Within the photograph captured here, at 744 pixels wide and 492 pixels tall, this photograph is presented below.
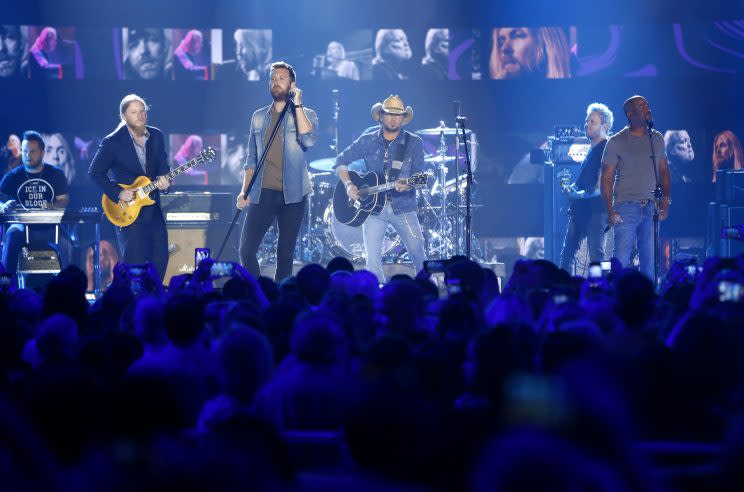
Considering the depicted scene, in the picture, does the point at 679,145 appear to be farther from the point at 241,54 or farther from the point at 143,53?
the point at 143,53

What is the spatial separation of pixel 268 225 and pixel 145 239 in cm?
124

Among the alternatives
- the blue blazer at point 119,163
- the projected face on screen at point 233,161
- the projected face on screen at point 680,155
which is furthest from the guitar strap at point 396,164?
the projected face on screen at point 680,155

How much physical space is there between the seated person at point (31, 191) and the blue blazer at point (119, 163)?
7.57ft

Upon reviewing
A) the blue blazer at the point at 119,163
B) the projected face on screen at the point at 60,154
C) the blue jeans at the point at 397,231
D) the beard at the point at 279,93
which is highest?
the beard at the point at 279,93

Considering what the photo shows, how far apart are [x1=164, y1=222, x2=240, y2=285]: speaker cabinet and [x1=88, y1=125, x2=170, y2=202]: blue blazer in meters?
2.87

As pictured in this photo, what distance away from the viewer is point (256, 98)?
Result: 15734 mm

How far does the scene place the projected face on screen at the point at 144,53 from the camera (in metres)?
15.3

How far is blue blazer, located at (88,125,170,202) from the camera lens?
10.2 m

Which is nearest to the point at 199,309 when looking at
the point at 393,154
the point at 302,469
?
the point at 302,469

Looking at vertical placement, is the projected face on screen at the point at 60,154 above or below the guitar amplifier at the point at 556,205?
above

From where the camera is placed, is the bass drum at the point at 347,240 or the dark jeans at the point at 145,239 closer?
the dark jeans at the point at 145,239

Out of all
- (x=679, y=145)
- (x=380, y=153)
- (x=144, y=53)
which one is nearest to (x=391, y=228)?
(x=380, y=153)

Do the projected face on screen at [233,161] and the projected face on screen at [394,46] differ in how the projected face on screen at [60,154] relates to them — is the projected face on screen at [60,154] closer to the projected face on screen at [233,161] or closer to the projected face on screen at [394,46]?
the projected face on screen at [233,161]

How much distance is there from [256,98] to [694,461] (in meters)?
13.2
